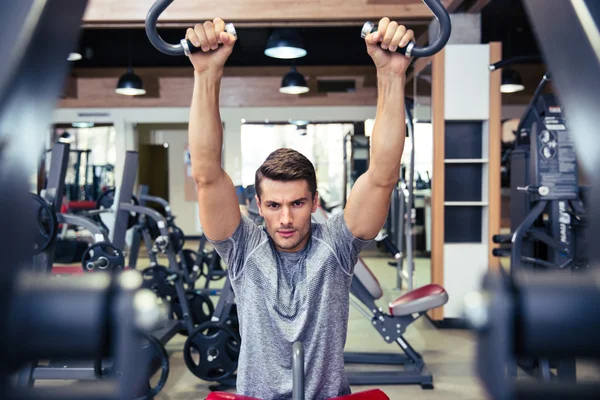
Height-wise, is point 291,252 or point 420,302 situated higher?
point 291,252

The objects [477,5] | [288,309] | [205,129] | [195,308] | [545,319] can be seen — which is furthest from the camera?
[477,5]

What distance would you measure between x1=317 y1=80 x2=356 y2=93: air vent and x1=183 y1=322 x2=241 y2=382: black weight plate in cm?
683

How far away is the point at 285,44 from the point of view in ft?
18.3

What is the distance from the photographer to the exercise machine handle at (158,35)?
2.33 feet

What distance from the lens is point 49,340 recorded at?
31 cm

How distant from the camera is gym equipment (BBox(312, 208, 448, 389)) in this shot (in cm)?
357

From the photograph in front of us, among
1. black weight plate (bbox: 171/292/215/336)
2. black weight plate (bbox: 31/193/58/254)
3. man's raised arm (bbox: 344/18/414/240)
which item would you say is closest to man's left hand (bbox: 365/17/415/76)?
man's raised arm (bbox: 344/18/414/240)

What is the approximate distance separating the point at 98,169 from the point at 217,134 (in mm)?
9359

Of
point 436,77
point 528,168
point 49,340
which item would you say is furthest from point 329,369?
point 436,77

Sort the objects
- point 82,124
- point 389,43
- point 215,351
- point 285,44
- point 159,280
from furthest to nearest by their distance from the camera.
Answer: point 82,124 < point 285,44 < point 159,280 < point 215,351 < point 389,43

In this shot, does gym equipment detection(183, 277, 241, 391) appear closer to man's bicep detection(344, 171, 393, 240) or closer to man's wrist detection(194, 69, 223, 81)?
man's bicep detection(344, 171, 393, 240)

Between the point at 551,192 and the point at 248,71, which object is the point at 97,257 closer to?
the point at 551,192

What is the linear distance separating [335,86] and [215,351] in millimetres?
6992

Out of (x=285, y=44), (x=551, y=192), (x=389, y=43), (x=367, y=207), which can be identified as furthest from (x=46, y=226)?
(x=285, y=44)
